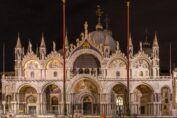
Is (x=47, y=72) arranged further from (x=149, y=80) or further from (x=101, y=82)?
(x=149, y=80)

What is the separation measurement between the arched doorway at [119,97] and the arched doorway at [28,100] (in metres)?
Answer: 13.0

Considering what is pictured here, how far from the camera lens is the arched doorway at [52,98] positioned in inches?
3637

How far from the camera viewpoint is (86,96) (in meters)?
92.7

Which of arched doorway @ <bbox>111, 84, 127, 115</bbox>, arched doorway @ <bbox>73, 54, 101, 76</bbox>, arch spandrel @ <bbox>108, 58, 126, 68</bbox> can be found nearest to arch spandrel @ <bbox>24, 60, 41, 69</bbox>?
arched doorway @ <bbox>73, 54, 101, 76</bbox>

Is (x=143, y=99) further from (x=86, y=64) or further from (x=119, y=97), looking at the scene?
(x=86, y=64)

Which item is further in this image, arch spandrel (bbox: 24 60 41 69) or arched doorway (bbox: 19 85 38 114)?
arch spandrel (bbox: 24 60 41 69)

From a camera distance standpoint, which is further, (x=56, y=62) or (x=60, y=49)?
(x=60, y=49)

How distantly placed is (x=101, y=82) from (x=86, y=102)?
4889 millimetres

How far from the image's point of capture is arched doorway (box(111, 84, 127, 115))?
91438mm

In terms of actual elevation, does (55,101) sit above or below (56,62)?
below

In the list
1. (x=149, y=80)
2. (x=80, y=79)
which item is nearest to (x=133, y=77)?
(x=149, y=80)

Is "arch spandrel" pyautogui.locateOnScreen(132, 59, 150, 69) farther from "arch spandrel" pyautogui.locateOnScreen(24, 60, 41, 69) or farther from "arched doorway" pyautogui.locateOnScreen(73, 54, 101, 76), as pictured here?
"arch spandrel" pyautogui.locateOnScreen(24, 60, 41, 69)

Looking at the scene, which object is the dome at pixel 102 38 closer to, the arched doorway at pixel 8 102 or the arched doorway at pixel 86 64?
the arched doorway at pixel 86 64

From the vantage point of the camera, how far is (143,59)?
301 ft
